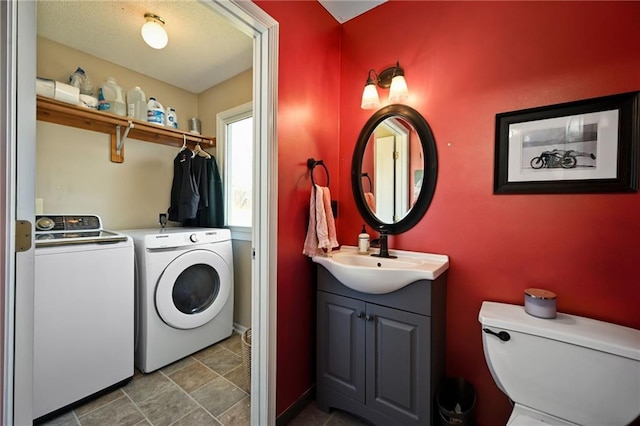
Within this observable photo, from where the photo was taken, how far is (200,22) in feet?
5.64

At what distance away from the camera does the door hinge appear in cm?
76

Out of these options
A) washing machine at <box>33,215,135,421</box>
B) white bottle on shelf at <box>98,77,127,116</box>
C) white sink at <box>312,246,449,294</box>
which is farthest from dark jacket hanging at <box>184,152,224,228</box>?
white sink at <box>312,246,449,294</box>

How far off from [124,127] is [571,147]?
9.31 feet

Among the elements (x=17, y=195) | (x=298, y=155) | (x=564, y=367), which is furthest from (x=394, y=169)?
(x=17, y=195)

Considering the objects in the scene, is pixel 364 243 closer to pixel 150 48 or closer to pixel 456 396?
pixel 456 396

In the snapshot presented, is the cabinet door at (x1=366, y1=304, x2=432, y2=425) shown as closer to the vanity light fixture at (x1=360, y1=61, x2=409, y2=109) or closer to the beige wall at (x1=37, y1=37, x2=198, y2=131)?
the vanity light fixture at (x1=360, y1=61, x2=409, y2=109)

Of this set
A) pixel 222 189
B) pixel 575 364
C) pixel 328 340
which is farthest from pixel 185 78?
pixel 575 364

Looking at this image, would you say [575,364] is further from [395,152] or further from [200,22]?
[200,22]

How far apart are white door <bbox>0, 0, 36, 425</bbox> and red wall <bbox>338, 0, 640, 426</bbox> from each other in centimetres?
152

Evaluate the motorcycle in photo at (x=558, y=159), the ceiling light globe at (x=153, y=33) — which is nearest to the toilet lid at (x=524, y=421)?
the motorcycle in photo at (x=558, y=159)

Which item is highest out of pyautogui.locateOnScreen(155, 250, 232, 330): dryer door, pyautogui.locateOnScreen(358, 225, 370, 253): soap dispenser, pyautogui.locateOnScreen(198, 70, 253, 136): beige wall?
pyautogui.locateOnScreen(198, 70, 253, 136): beige wall

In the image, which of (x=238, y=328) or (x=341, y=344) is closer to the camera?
(x=341, y=344)

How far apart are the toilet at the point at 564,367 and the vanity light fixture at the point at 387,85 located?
1196 mm

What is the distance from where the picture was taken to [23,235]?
2.52ft
